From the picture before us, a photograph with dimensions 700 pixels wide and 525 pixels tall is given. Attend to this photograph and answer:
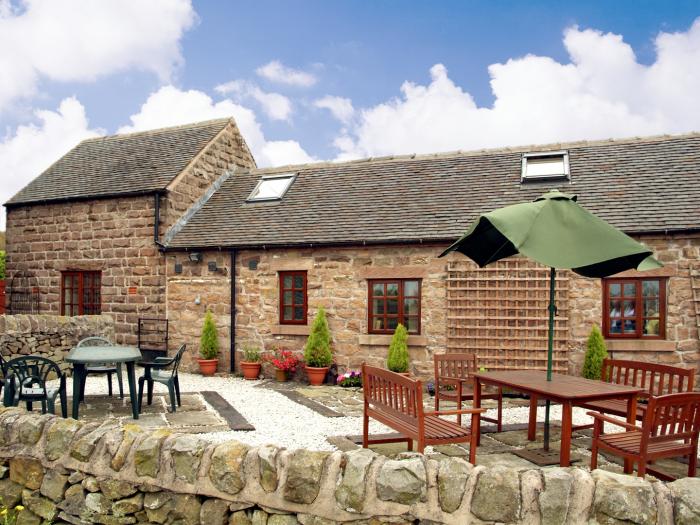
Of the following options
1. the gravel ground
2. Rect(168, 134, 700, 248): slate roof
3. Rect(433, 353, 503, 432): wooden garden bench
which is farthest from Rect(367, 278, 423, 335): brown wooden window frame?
Rect(433, 353, 503, 432): wooden garden bench

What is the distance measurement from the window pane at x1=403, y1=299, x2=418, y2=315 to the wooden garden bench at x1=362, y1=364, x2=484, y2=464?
507cm

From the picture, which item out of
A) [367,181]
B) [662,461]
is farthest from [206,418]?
[367,181]

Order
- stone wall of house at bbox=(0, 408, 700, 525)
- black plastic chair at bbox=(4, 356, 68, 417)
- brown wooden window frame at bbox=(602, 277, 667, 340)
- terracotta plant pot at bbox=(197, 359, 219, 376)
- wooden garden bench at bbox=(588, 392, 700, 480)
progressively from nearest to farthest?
1. stone wall of house at bbox=(0, 408, 700, 525)
2. wooden garden bench at bbox=(588, 392, 700, 480)
3. black plastic chair at bbox=(4, 356, 68, 417)
4. brown wooden window frame at bbox=(602, 277, 667, 340)
5. terracotta plant pot at bbox=(197, 359, 219, 376)

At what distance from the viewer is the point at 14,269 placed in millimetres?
14969

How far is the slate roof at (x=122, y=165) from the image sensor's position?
13.9 metres

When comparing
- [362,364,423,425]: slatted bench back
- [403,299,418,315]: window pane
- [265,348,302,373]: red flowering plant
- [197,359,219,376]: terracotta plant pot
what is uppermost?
[403,299,418,315]: window pane

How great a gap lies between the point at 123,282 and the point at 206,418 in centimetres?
681

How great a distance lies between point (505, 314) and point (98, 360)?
6.71m

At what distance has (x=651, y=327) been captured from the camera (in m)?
9.87

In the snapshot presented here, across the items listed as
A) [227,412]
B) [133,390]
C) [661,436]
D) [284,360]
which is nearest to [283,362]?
[284,360]

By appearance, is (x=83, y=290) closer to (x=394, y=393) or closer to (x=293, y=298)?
(x=293, y=298)

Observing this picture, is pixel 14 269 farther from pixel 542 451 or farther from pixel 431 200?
pixel 542 451

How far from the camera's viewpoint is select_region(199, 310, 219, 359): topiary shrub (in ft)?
39.9

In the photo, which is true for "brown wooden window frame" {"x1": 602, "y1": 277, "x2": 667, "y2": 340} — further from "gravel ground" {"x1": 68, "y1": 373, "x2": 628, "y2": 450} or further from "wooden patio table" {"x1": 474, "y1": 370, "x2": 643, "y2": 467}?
"wooden patio table" {"x1": 474, "y1": 370, "x2": 643, "y2": 467}
